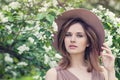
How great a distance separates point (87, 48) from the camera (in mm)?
5023

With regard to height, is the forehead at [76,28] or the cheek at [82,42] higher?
the forehead at [76,28]

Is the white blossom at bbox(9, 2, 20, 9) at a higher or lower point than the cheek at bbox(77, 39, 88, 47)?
higher

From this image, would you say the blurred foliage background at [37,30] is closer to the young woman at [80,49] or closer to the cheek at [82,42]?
the young woman at [80,49]

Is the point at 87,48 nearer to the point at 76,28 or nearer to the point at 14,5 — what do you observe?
the point at 76,28

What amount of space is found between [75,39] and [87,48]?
0.21m

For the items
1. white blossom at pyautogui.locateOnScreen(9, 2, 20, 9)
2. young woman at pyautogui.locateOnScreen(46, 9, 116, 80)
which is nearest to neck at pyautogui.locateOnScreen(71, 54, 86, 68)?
young woman at pyautogui.locateOnScreen(46, 9, 116, 80)

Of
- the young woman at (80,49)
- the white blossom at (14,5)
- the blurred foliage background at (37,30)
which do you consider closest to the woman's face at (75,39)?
the young woman at (80,49)

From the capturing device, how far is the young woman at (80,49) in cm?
489

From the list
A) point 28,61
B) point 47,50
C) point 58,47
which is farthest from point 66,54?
point 28,61

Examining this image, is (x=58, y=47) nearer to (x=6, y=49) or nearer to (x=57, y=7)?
(x=57, y=7)

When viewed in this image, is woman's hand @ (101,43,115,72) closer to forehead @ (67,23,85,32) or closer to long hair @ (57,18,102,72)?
long hair @ (57,18,102,72)

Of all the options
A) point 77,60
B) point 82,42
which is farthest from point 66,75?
point 82,42

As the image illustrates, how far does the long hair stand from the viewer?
4.95 m

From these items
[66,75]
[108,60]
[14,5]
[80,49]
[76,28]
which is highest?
[14,5]
